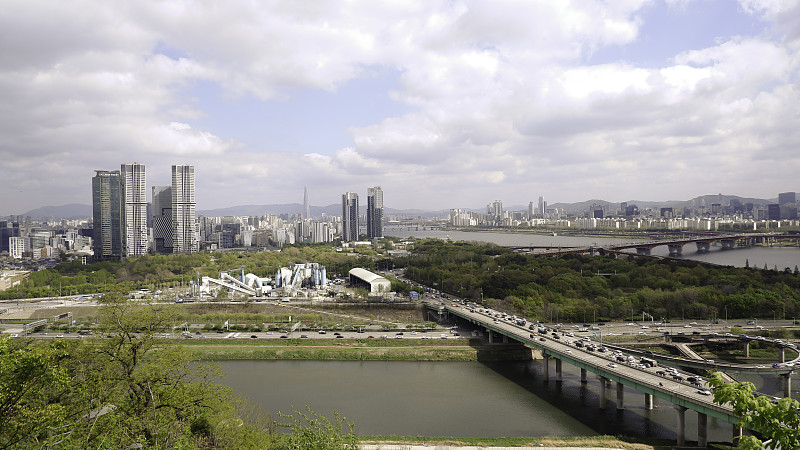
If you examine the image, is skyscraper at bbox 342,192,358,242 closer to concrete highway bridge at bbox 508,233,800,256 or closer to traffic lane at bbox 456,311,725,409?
concrete highway bridge at bbox 508,233,800,256

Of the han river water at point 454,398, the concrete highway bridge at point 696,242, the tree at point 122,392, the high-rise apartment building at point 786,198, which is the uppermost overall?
the high-rise apartment building at point 786,198

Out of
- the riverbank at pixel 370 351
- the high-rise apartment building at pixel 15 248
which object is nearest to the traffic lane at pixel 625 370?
the riverbank at pixel 370 351

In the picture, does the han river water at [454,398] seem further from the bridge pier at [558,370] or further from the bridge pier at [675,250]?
the bridge pier at [675,250]

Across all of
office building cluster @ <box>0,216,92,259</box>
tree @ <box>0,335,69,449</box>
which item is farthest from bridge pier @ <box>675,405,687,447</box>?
office building cluster @ <box>0,216,92,259</box>

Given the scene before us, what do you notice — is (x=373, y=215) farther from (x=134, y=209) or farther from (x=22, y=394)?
(x=22, y=394)

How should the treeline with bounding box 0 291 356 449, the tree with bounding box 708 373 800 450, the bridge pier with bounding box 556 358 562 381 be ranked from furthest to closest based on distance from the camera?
the bridge pier with bounding box 556 358 562 381 < the treeline with bounding box 0 291 356 449 < the tree with bounding box 708 373 800 450

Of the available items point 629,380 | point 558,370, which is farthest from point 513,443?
point 558,370
